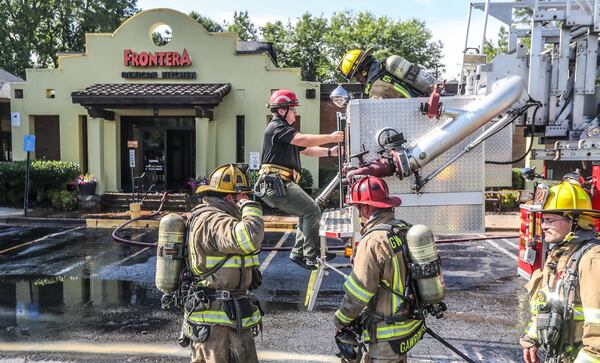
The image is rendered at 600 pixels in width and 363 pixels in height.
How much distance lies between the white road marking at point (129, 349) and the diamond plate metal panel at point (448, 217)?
1.42 meters

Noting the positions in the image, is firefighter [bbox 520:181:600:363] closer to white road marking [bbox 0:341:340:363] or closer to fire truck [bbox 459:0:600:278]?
white road marking [bbox 0:341:340:363]

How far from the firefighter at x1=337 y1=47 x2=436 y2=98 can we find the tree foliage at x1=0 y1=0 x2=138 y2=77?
37.0 metres

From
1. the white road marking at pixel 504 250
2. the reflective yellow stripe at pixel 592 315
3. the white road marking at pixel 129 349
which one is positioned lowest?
the white road marking at pixel 129 349

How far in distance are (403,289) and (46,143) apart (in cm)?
1741

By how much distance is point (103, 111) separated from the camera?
16.1 m

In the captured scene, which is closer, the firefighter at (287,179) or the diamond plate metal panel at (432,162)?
the diamond plate metal panel at (432,162)

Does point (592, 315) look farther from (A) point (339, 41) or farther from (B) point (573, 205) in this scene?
(A) point (339, 41)

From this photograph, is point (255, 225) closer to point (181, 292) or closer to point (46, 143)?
point (181, 292)

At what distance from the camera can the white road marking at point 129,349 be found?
442cm

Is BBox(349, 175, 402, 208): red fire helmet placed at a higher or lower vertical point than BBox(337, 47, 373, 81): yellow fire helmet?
lower

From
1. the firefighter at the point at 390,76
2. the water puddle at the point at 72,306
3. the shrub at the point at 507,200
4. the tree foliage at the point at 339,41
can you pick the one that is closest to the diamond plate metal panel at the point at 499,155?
the firefighter at the point at 390,76

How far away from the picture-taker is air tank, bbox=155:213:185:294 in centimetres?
320

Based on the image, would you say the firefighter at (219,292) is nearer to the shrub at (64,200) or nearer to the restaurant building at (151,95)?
the restaurant building at (151,95)

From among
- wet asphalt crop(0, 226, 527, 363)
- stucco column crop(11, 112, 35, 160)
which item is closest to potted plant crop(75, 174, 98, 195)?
stucco column crop(11, 112, 35, 160)
